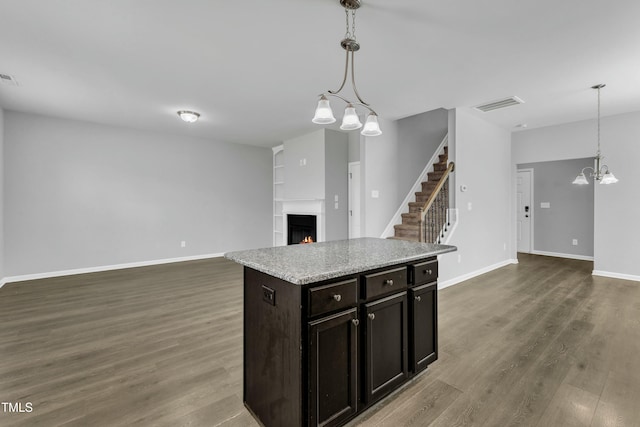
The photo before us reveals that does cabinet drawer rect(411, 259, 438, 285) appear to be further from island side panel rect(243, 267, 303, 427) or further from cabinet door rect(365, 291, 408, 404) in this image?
island side panel rect(243, 267, 303, 427)

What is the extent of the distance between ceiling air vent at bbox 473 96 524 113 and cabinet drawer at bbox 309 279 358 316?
3989 millimetres

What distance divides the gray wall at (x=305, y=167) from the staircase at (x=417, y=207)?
1.58 metres

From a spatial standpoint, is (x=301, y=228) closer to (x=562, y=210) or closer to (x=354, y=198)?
(x=354, y=198)

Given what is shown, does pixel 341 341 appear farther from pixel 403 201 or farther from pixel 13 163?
pixel 13 163

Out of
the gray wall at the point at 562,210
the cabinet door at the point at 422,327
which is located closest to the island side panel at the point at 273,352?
the cabinet door at the point at 422,327

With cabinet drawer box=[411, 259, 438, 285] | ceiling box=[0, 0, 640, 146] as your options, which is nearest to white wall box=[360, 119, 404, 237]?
ceiling box=[0, 0, 640, 146]

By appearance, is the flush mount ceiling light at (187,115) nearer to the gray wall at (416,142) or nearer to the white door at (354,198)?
the white door at (354,198)

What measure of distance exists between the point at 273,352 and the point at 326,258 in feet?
1.91

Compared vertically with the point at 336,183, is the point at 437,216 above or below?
below

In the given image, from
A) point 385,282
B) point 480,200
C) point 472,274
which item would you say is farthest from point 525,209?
point 385,282

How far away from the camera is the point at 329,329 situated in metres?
1.49

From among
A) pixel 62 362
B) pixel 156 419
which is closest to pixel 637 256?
pixel 156 419

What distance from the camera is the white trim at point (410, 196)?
528 centimetres

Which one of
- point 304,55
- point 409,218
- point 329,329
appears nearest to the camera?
point 329,329
